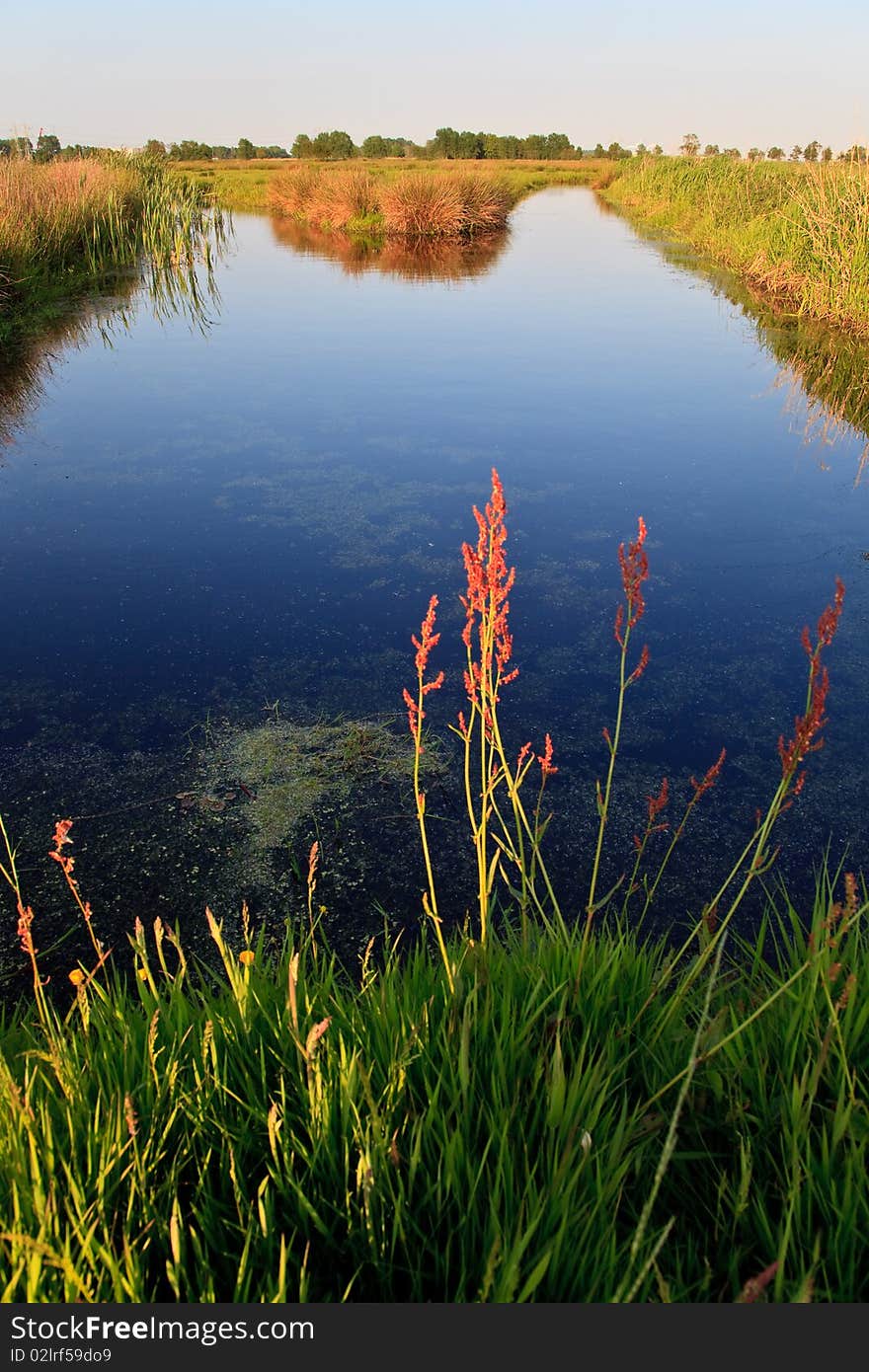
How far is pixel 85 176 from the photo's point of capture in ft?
41.8

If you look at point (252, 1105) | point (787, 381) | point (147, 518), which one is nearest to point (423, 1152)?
point (252, 1105)

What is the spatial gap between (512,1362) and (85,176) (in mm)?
14873

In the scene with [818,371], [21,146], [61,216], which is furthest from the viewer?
[21,146]

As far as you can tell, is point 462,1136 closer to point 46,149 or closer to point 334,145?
point 46,149

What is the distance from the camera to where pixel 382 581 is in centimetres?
415

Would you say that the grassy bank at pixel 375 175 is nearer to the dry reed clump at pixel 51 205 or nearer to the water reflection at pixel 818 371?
the dry reed clump at pixel 51 205

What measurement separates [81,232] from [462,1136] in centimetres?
1302

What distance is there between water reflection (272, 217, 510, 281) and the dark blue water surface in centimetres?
519

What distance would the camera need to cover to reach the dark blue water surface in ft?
8.36

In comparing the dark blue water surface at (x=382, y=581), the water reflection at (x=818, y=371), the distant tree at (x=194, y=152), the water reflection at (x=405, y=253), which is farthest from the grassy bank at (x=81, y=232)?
the distant tree at (x=194, y=152)

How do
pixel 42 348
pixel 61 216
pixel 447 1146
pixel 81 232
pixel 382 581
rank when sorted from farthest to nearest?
pixel 81 232 → pixel 61 216 → pixel 42 348 → pixel 382 581 → pixel 447 1146

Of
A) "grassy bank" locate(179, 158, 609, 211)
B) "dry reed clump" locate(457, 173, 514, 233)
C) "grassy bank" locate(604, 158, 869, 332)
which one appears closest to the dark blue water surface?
"grassy bank" locate(604, 158, 869, 332)

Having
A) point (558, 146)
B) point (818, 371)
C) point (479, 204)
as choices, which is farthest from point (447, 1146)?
point (558, 146)

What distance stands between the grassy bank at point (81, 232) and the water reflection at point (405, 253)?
1974mm
